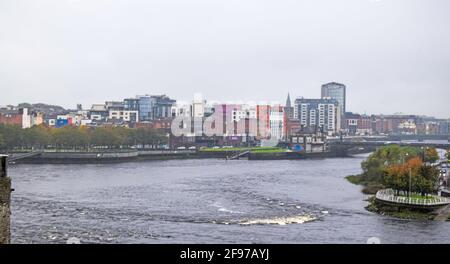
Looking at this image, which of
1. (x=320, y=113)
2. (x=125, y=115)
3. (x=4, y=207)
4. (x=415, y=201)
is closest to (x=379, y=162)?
(x=415, y=201)

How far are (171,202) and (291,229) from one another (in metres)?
2.49

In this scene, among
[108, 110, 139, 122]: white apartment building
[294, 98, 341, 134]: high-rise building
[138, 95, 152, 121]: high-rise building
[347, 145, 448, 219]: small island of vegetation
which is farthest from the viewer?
[294, 98, 341, 134]: high-rise building

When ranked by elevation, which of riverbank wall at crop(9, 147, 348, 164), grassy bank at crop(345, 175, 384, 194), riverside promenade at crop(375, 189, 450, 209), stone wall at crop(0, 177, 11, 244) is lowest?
grassy bank at crop(345, 175, 384, 194)

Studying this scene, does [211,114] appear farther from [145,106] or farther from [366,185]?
[366,185]

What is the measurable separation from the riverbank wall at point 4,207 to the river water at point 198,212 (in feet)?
8.04

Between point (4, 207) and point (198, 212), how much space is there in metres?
4.70

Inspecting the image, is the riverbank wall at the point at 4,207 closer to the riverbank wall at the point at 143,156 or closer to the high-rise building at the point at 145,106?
the riverbank wall at the point at 143,156

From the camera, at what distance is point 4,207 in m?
1.85

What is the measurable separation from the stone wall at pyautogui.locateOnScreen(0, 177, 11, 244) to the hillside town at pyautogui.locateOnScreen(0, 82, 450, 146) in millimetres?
17280

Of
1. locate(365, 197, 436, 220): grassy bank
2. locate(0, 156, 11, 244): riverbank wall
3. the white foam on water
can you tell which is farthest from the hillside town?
locate(0, 156, 11, 244): riverbank wall

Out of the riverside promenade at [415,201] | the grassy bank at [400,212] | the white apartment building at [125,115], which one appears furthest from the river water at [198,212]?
the white apartment building at [125,115]

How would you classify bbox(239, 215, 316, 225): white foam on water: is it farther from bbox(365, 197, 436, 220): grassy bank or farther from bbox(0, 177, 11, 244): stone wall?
bbox(0, 177, 11, 244): stone wall

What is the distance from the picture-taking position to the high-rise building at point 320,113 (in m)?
36.0

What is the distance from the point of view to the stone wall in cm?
176
